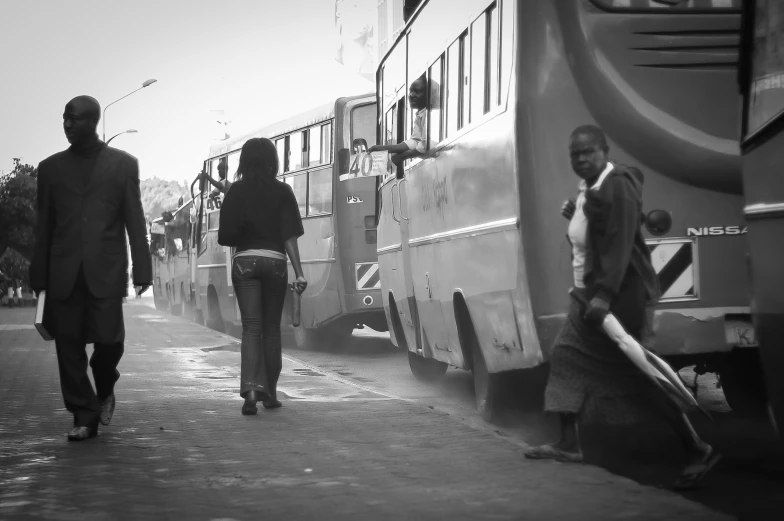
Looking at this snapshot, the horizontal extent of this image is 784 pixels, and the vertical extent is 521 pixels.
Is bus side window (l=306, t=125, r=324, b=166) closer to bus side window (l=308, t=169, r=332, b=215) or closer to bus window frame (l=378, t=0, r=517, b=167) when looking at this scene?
bus side window (l=308, t=169, r=332, b=215)

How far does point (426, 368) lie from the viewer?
12.6 meters

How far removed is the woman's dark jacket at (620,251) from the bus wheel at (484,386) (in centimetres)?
277

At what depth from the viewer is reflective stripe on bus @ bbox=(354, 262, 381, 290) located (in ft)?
57.3

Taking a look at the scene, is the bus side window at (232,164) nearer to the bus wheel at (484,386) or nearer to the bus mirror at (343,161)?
the bus mirror at (343,161)

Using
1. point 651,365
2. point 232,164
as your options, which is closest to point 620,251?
point 651,365

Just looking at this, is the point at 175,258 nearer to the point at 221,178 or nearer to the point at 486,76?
the point at 221,178

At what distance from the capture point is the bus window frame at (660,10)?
7.27m

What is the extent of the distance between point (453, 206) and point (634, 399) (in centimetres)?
314

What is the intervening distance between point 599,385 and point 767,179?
1281 mm

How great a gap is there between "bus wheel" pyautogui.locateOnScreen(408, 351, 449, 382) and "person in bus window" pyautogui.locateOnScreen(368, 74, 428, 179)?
2.47 m

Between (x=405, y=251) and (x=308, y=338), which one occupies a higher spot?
A: (x=405, y=251)

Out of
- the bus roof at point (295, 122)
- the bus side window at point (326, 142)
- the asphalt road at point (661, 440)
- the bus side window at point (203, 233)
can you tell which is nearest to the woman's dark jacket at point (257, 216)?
the asphalt road at point (661, 440)

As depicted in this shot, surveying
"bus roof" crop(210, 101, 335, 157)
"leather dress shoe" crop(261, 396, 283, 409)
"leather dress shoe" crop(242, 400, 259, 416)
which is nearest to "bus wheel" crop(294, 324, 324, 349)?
"bus roof" crop(210, 101, 335, 157)

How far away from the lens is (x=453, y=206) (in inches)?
356
